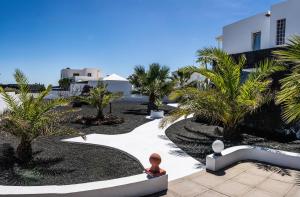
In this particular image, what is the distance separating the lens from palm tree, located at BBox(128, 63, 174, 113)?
1714 cm

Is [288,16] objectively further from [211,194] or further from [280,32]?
[211,194]

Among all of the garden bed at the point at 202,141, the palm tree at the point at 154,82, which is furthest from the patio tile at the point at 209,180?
the palm tree at the point at 154,82

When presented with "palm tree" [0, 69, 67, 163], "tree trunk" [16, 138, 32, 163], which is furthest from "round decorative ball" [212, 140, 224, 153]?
"tree trunk" [16, 138, 32, 163]

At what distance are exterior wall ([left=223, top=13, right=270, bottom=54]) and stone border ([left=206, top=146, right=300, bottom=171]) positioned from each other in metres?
13.9

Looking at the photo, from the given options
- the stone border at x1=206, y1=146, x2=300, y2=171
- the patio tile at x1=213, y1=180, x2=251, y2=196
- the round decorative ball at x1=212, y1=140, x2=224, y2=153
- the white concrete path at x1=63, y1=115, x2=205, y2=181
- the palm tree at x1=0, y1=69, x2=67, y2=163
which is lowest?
the patio tile at x1=213, y1=180, x2=251, y2=196

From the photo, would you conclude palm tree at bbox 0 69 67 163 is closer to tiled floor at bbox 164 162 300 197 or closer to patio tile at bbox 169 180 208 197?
patio tile at bbox 169 180 208 197

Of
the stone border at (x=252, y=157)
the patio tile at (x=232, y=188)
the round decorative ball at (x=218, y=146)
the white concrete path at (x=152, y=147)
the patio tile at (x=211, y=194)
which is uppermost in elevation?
the round decorative ball at (x=218, y=146)

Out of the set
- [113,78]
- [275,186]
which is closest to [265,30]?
[113,78]

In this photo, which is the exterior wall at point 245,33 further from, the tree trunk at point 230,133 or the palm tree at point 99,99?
the palm tree at point 99,99

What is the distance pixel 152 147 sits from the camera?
8.37 meters

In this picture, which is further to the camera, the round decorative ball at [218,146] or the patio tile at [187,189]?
the round decorative ball at [218,146]

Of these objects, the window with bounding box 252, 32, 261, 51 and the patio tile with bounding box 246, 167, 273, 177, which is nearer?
the patio tile with bounding box 246, 167, 273, 177

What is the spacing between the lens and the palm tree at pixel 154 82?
56.2 feet

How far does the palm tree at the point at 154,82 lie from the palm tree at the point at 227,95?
7750 mm
